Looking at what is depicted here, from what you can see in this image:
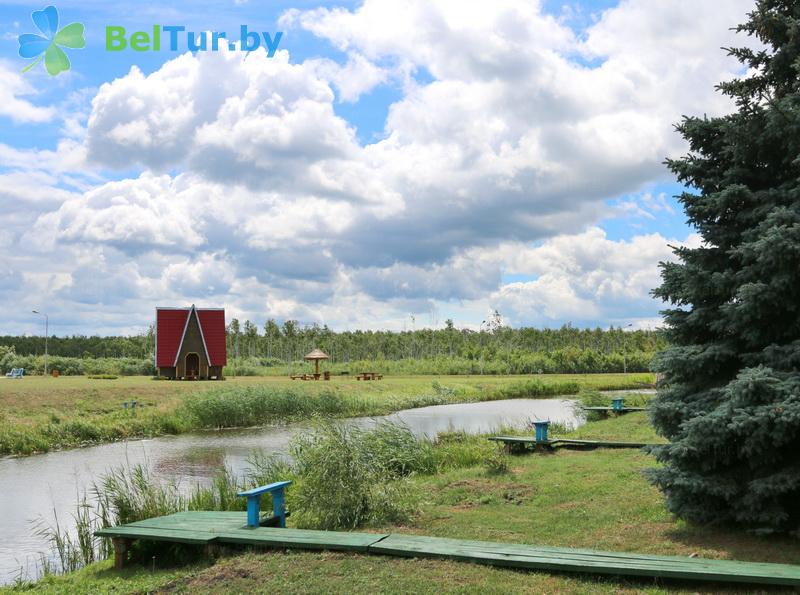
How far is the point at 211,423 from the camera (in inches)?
1121

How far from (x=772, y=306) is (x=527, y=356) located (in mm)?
70354

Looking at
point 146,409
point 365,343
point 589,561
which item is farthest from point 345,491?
point 365,343

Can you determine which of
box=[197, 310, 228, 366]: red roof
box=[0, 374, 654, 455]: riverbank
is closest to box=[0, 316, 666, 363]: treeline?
box=[197, 310, 228, 366]: red roof

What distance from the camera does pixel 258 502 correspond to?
8.58 metres

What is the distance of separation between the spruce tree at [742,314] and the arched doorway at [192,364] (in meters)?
41.4

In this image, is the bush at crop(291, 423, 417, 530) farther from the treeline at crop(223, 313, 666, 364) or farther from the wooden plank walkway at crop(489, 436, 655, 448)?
the treeline at crop(223, 313, 666, 364)

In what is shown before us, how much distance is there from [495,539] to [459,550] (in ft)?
3.82

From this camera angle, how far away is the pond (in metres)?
11.4

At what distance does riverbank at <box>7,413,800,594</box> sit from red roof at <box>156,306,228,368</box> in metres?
37.5

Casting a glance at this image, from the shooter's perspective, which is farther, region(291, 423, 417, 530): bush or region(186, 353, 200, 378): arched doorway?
region(186, 353, 200, 378): arched doorway

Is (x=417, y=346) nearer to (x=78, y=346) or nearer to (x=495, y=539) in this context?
(x=78, y=346)

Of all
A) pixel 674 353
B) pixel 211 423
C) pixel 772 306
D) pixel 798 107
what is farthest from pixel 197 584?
pixel 211 423

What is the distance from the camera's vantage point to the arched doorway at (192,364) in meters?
46.2

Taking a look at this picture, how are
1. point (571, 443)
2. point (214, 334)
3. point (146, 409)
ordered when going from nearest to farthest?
point (571, 443), point (146, 409), point (214, 334)
